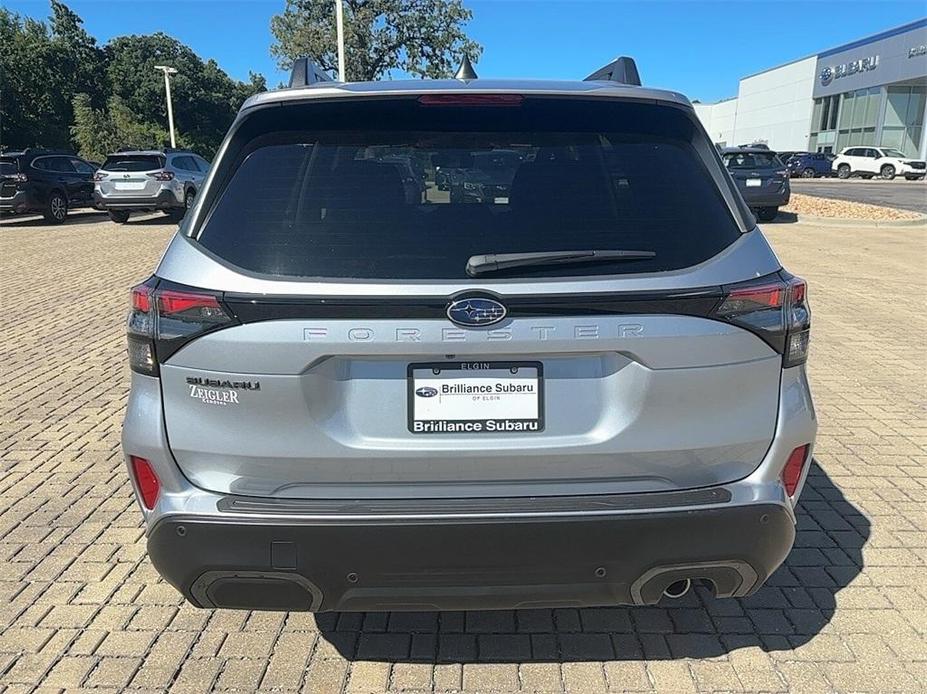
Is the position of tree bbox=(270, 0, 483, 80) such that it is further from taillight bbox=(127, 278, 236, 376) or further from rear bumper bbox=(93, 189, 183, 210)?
taillight bbox=(127, 278, 236, 376)

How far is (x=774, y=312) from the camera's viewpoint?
2.05 meters

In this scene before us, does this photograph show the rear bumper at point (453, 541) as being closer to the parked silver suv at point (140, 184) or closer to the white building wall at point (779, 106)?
the parked silver suv at point (140, 184)

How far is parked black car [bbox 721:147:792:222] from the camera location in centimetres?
1681

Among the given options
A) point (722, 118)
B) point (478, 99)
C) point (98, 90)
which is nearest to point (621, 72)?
point (478, 99)

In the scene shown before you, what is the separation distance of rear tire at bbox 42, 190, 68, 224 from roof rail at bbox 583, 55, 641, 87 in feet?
61.5

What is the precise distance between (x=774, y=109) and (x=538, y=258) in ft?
238

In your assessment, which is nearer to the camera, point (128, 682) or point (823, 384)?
point (128, 682)

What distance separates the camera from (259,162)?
2.18m

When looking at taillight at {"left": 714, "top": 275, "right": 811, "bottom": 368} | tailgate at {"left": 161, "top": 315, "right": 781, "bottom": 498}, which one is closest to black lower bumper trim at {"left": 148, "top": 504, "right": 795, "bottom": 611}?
tailgate at {"left": 161, "top": 315, "right": 781, "bottom": 498}

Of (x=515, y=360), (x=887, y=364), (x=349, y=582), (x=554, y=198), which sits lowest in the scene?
(x=887, y=364)

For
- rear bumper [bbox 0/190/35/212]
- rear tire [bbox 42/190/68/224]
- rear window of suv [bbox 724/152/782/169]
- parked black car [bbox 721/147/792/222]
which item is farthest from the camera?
rear tire [bbox 42/190/68/224]

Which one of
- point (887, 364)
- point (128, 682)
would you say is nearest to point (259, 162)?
point (128, 682)

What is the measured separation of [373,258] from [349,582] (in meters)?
0.90

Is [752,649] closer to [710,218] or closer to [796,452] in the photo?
[796,452]
